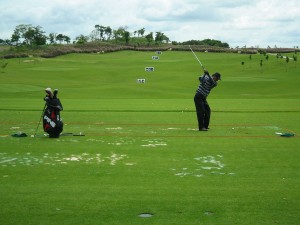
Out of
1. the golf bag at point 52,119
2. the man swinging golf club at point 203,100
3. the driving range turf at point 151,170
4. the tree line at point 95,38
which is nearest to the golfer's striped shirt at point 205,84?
the man swinging golf club at point 203,100

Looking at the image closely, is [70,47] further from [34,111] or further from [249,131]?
[249,131]

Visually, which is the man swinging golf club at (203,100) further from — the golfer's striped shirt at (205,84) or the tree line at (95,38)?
the tree line at (95,38)

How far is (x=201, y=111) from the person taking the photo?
18.4m

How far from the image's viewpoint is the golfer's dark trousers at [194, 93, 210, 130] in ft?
60.3

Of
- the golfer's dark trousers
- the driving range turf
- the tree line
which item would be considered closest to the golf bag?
the driving range turf

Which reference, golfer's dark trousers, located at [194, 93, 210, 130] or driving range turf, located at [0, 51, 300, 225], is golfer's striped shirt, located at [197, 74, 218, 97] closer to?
golfer's dark trousers, located at [194, 93, 210, 130]

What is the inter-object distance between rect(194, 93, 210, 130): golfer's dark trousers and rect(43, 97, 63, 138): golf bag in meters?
5.31

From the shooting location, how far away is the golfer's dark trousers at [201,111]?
1839 cm

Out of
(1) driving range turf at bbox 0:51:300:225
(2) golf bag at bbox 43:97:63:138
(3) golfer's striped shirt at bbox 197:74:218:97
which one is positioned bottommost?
(1) driving range turf at bbox 0:51:300:225

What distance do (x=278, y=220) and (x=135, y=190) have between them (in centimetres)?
288

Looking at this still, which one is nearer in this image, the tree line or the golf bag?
the golf bag

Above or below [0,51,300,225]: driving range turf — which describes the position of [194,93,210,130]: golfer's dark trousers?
above

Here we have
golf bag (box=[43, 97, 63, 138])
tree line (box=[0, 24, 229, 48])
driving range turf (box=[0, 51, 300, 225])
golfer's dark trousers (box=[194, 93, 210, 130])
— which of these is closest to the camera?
driving range turf (box=[0, 51, 300, 225])

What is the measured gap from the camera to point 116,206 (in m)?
8.38
